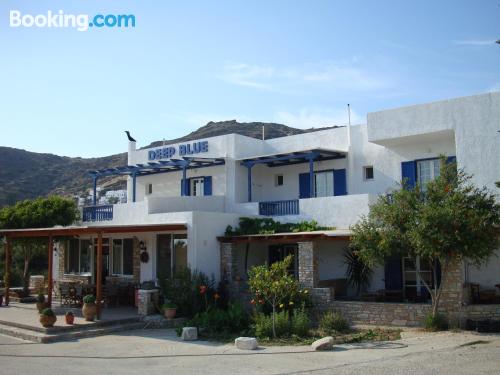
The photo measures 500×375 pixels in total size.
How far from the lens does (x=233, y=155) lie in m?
25.4

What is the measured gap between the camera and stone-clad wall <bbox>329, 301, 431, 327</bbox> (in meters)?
16.2

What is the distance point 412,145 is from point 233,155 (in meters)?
8.10

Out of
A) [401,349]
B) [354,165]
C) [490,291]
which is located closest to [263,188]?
[354,165]

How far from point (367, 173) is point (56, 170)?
2307 inches

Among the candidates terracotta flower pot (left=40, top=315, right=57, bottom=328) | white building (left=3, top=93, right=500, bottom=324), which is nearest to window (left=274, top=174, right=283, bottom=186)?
white building (left=3, top=93, right=500, bottom=324)

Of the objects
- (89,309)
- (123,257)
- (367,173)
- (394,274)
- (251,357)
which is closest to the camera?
(251,357)

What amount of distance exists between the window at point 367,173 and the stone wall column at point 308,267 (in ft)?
18.4

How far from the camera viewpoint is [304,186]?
80.9 feet

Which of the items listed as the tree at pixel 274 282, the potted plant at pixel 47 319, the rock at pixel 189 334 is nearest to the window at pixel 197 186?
the tree at pixel 274 282

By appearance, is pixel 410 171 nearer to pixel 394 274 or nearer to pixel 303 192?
pixel 394 274

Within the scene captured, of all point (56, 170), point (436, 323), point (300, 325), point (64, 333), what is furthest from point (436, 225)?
point (56, 170)

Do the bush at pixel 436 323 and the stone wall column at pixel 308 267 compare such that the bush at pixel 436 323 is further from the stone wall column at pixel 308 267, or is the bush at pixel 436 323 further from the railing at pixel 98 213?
the railing at pixel 98 213

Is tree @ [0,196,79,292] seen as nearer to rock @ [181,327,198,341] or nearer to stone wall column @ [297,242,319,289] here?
rock @ [181,327,198,341]

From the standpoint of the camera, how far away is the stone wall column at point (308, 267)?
1825 cm
